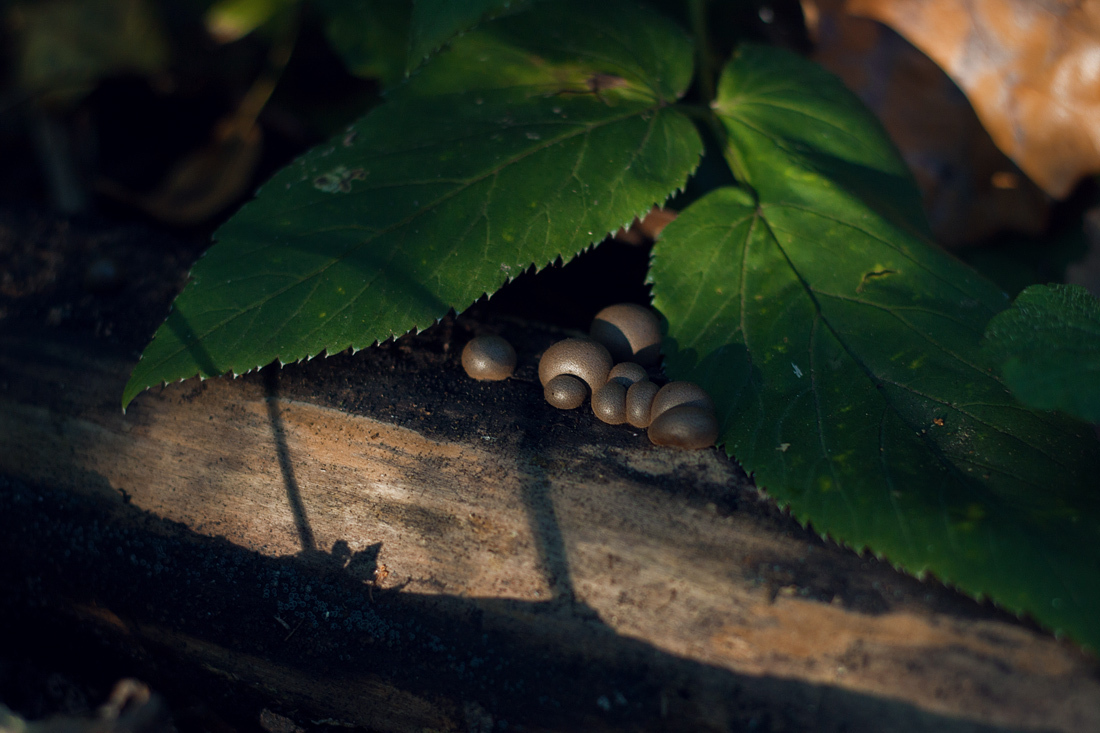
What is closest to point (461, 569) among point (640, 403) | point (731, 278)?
point (640, 403)

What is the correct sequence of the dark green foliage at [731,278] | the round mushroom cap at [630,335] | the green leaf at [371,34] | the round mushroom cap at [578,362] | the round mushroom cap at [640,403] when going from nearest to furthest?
the dark green foliage at [731,278]
the round mushroom cap at [640,403]
the round mushroom cap at [578,362]
the round mushroom cap at [630,335]
the green leaf at [371,34]

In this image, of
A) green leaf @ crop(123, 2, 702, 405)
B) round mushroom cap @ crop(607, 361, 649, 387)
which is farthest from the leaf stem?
round mushroom cap @ crop(607, 361, 649, 387)

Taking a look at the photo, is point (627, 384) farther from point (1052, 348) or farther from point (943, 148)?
point (943, 148)

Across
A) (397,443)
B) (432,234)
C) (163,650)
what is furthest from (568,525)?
(163,650)

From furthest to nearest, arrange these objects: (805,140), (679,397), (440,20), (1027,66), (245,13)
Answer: (245,13) < (1027,66) < (805,140) < (440,20) < (679,397)

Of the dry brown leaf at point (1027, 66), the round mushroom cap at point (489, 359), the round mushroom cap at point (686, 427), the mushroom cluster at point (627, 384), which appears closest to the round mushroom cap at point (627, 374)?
the mushroom cluster at point (627, 384)

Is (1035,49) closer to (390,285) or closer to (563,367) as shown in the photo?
(563,367)

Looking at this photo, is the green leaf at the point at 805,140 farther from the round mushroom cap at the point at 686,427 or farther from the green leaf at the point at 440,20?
the green leaf at the point at 440,20
